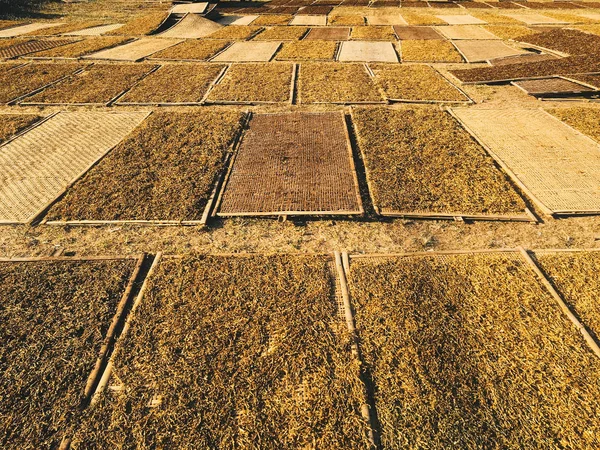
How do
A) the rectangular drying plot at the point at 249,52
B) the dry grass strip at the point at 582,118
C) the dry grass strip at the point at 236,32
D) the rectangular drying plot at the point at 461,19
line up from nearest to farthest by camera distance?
1. the dry grass strip at the point at 582,118
2. the rectangular drying plot at the point at 249,52
3. the dry grass strip at the point at 236,32
4. the rectangular drying plot at the point at 461,19

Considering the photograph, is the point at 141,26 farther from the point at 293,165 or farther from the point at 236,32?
the point at 293,165

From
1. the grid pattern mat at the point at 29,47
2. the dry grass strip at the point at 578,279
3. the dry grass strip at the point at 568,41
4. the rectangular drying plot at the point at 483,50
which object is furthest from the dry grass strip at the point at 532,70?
the grid pattern mat at the point at 29,47

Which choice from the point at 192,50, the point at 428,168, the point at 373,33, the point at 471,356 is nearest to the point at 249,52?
the point at 192,50

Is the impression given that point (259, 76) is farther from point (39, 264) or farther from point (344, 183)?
point (39, 264)

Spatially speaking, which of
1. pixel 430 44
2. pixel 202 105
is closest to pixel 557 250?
pixel 202 105

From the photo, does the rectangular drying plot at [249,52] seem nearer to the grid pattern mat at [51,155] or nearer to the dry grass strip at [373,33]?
the dry grass strip at [373,33]

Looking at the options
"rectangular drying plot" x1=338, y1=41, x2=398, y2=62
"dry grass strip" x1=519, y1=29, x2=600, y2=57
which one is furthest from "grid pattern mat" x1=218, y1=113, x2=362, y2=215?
"dry grass strip" x1=519, y1=29, x2=600, y2=57
